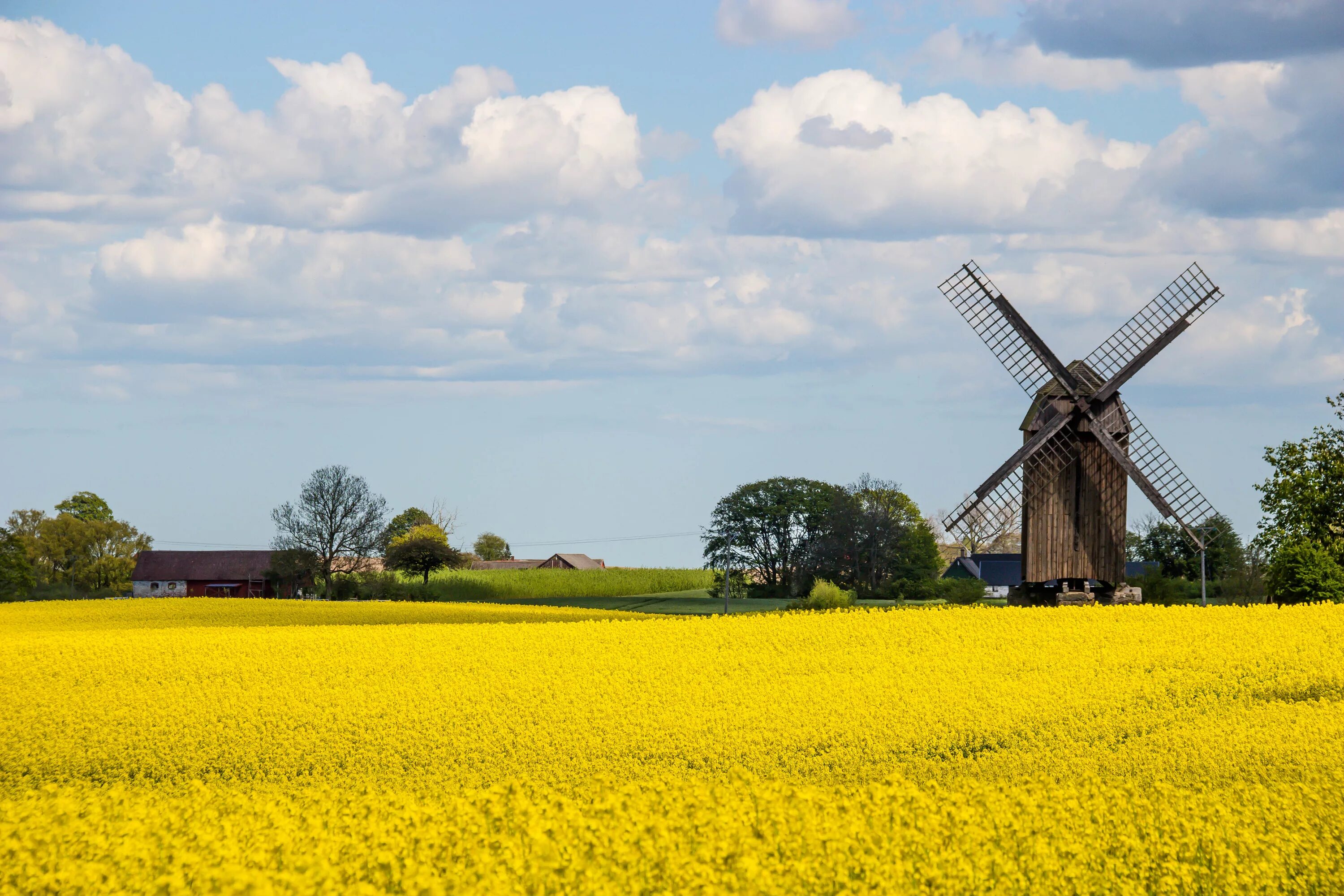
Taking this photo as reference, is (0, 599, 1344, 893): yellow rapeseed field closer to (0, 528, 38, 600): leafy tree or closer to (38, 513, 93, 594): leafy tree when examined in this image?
(0, 528, 38, 600): leafy tree

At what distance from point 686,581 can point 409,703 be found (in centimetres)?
6900

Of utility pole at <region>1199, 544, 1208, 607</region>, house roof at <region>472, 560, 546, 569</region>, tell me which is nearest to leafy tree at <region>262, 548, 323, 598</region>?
house roof at <region>472, 560, 546, 569</region>

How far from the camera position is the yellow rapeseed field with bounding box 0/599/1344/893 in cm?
823

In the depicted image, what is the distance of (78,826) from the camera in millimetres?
9258

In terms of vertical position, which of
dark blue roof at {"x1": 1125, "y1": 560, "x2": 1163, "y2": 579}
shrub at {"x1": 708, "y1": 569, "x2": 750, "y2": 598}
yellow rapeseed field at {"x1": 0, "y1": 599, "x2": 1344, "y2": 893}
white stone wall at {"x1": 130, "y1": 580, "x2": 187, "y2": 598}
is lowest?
white stone wall at {"x1": 130, "y1": 580, "x2": 187, "y2": 598}

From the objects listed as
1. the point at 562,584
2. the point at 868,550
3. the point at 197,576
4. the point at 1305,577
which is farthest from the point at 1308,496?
the point at 197,576

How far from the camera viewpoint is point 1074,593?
2850cm

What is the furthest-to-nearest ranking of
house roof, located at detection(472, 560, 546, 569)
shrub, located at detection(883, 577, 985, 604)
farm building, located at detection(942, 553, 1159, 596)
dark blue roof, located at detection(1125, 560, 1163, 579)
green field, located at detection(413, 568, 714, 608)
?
house roof, located at detection(472, 560, 546, 569) < farm building, located at detection(942, 553, 1159, 596) < dark blue roof, located at detection(1125, 560, 1163, 579) < green field, located at detection(413, 568, 714, 608) < shrub, located at detection(883, 577, 985, 604)

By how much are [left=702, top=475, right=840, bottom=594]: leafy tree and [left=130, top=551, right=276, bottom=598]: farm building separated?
111 ft

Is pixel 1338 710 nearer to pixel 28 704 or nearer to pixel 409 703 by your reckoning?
pixel 409 703

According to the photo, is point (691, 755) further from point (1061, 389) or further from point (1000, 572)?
point (1000, 572)

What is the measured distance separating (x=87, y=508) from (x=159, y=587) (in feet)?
43.0

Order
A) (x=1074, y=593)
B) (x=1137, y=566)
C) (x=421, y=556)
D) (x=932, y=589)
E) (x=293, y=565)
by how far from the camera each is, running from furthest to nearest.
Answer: (x=1137, y=566) < (x=421, y=556) < (x=293, y=565) < (x=932, y=589) < (x=1074, y=593)

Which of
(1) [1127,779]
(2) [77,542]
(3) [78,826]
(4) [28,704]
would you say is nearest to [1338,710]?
(1) [1127,779]
